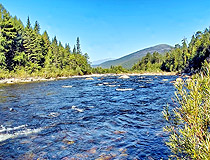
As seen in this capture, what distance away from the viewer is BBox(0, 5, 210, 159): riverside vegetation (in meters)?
2.95

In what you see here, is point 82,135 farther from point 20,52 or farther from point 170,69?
point 170,69

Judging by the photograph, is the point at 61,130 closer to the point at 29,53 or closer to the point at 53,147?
the point at 53,147

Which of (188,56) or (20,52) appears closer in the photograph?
(20,52)

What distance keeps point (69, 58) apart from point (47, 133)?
79.1 metres

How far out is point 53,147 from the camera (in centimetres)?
605

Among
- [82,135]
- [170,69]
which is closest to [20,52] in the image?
[82,135]

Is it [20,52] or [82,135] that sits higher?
[20,52]

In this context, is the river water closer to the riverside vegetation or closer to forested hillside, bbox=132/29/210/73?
the riverside vegetation

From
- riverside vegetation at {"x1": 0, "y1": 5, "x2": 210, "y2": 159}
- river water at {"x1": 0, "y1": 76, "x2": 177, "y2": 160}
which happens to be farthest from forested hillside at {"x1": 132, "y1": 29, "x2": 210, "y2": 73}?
river water at {"x1": 0, "y1": 76, "x2": 177, "y2": 160}

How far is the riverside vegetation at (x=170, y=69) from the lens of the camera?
295 centimetres

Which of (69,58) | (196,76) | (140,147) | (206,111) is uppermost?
(69,58)

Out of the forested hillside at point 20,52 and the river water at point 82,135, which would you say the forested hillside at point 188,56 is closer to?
the forested hillside at point 20,52

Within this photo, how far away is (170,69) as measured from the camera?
95.0 meters

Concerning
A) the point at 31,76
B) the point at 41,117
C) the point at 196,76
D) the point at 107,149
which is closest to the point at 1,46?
the point at 31,76
